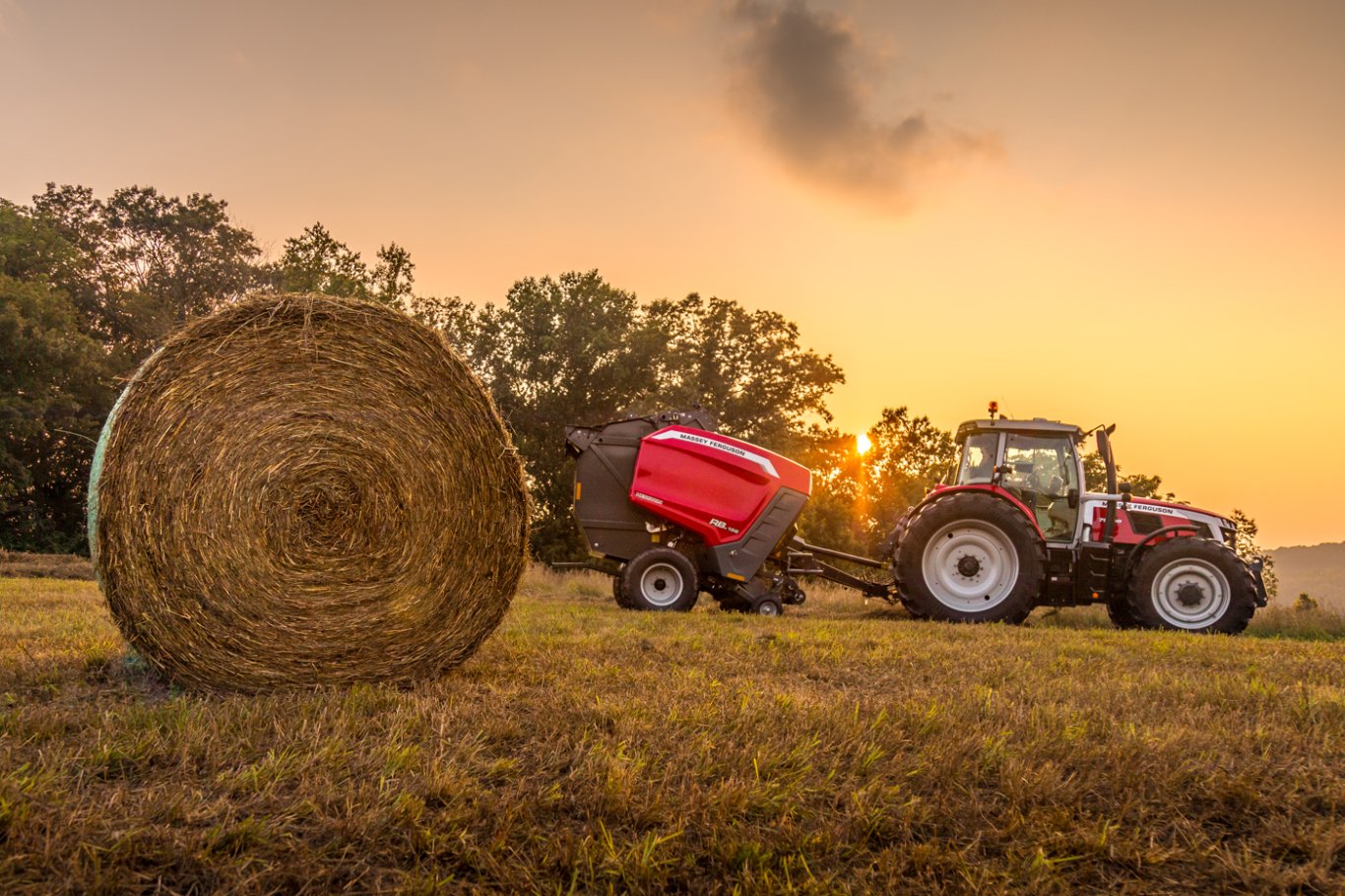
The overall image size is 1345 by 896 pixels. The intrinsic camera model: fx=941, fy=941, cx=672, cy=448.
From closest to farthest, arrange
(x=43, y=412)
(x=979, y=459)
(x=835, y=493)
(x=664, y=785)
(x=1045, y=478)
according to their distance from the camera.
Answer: (x=664, y=785)
(x=1045, y=478)
(x=979, y=459)
(x=43, y=412)
(x=835, y=493)

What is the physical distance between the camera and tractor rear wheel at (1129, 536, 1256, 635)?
9.20m

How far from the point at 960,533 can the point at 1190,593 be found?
7.39 ft

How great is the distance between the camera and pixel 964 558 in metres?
9.84

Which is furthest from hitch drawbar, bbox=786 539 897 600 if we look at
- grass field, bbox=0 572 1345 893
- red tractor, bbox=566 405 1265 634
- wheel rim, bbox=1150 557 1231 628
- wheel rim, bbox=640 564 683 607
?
grass field, bbox=0 572 1345 893

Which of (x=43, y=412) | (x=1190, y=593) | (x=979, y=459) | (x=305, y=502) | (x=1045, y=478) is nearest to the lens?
(x=305, y=502)

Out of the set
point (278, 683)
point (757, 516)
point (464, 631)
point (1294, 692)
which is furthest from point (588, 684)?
point (757, 516)

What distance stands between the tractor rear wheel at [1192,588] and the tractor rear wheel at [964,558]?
3.39 feet

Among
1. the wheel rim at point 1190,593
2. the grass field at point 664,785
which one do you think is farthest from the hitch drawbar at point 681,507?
the grass field at point 664,785

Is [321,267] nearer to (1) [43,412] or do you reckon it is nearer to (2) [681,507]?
(1) [43,412]

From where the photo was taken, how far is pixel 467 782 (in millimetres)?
2965

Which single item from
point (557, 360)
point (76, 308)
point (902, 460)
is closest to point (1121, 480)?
point (902, 460)

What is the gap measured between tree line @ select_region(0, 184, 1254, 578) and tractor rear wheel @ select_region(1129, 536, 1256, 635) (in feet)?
57.2

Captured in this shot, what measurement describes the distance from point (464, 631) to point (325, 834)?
238 centimetres

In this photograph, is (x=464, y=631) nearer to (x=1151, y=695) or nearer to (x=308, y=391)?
(x=308, y=391)
